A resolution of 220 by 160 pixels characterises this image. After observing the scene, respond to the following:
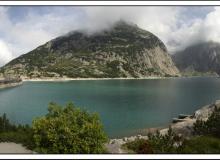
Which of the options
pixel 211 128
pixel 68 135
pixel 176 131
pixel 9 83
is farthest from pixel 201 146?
pixel 9 83

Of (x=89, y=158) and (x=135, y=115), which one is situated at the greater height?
(x=89, y=158)

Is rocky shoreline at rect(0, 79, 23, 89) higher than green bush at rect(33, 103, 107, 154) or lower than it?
lower

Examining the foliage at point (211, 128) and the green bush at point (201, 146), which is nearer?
the green bush at point (201, 146)

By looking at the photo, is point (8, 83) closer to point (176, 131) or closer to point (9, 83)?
point (9, 83)

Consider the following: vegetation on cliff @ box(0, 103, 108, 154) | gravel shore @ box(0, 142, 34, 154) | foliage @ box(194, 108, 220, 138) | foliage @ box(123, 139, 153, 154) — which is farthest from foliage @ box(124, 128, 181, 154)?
foliage @ box(194, 108, 220, 138)

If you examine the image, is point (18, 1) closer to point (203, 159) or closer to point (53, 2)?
point (53, 2)

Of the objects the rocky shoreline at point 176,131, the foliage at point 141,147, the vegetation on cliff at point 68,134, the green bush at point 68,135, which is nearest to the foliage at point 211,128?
the rocky shoreline at point 176,131

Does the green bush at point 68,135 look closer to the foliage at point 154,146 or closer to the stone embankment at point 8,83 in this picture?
the foliage at point 154,146

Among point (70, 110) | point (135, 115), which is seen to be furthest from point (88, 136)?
point (135, 115)

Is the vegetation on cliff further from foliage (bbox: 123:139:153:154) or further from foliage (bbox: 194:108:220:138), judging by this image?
foliage (bbox: 194:108:220:138)
